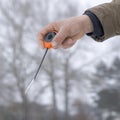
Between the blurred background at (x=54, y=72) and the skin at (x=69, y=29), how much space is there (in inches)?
444

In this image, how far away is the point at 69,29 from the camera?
976 millimetres

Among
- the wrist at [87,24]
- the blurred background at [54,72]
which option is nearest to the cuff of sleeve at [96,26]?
the wrist at [87,24]

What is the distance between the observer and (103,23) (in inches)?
38.8

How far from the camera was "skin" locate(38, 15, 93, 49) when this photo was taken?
38.2 inches

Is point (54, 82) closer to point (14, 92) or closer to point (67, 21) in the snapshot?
point (14, 92)

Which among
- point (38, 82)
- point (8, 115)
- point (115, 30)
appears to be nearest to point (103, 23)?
point (115, 30)

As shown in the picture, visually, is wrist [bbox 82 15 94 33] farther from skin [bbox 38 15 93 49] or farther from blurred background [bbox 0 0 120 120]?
blurred background [bbox 0 0 120 120]

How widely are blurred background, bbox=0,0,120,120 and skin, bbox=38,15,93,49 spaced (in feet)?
37.0

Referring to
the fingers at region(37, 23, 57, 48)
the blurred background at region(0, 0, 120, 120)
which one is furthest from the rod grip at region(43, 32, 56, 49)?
the blurred background at region(0, 0, 120, 120)

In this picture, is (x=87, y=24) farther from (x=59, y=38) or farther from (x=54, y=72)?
(x=54, y=72)

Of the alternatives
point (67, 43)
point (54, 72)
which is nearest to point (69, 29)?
point (67, 43)

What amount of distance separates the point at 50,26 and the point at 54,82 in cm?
1254

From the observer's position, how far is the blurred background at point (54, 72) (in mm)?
12641

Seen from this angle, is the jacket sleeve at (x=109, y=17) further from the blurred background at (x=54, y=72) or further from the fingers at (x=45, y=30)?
the blurred background at (x=54, y=72)
